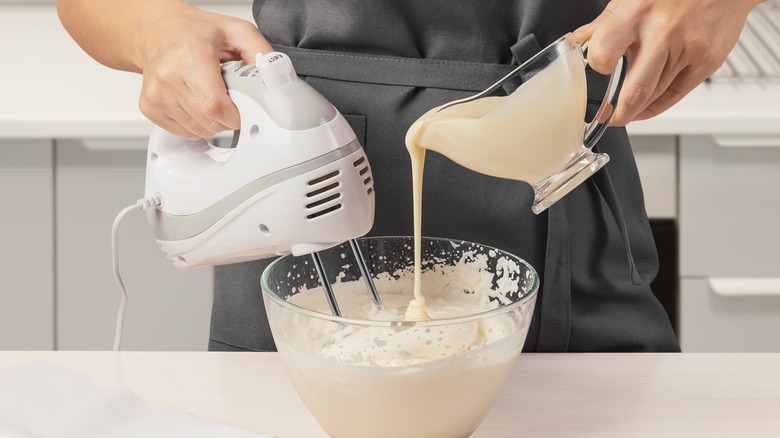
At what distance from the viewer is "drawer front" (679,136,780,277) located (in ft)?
4.76

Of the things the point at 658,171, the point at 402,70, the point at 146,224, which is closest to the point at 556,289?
the point at 402,70

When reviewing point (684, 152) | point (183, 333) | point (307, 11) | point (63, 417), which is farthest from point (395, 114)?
point (183, 333)

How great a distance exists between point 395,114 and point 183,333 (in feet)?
2.69

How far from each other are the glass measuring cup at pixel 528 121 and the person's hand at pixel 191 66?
0.53 feet

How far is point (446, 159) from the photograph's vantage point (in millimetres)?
910

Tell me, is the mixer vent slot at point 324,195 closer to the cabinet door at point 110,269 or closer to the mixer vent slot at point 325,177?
the mixer vent slot at point 325,177

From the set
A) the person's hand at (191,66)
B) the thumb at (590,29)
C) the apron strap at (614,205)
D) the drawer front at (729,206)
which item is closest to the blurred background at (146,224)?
the drawer front at (729,206)

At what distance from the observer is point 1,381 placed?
28.3 inches

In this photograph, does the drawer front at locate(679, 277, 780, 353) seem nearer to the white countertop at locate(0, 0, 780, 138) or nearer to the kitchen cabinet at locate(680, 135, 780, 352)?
the kitchen cabinet at locate(680, 135, 780, 352)

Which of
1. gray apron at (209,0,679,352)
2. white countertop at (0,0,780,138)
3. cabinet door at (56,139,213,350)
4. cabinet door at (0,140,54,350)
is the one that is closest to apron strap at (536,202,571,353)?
gray apron at (209,0,679,352)

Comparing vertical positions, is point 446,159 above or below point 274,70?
below

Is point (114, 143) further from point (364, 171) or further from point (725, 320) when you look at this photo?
point (725, 320)

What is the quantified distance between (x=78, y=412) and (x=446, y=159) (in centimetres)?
41

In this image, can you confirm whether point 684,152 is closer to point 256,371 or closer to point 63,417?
point 256,371
